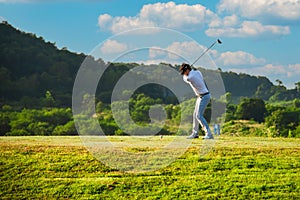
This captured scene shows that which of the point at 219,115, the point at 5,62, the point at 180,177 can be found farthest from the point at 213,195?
the point at 5,62

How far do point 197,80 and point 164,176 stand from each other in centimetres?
326

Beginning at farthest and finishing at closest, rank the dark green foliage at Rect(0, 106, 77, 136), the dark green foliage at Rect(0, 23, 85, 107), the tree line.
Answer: the dark green foliage at Rect(0, 23, 85, 107), the dark green foliage at Rect(0, 106, 77, 136), the tree line

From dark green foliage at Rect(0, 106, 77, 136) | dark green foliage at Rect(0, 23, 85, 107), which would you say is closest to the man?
dark green foliage at Rect(0, 106, 77, 136)

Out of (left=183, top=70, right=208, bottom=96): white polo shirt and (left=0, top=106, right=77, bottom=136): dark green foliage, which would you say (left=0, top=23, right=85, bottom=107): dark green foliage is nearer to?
(left=0, top=106, right=77, bottom=136): dark green foliage

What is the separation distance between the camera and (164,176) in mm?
12000

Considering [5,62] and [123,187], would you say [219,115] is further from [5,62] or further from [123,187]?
[5,62]

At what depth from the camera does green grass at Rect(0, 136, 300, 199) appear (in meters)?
11.2

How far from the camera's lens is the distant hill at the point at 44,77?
50875mm

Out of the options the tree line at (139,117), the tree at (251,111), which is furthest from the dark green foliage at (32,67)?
the tree at (251,111)

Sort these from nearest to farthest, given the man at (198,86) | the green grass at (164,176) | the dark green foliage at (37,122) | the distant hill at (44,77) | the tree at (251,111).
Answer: the green grass at (164,176) < the man at (198,86) < the dark green foliage at (37,122) < the tree at (251,111) < the distant hill at (44,77)

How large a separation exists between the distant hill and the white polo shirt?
31.0 meters

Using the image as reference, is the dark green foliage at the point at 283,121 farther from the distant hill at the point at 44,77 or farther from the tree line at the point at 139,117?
the distant hill at the point at 44,77

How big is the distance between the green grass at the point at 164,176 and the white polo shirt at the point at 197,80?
61.1 inches

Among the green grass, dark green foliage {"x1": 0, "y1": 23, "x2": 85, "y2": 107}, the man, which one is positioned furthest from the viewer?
dark green foliage {"x1": 0, "y1": 23, "x2": 85, "y2": 107}
